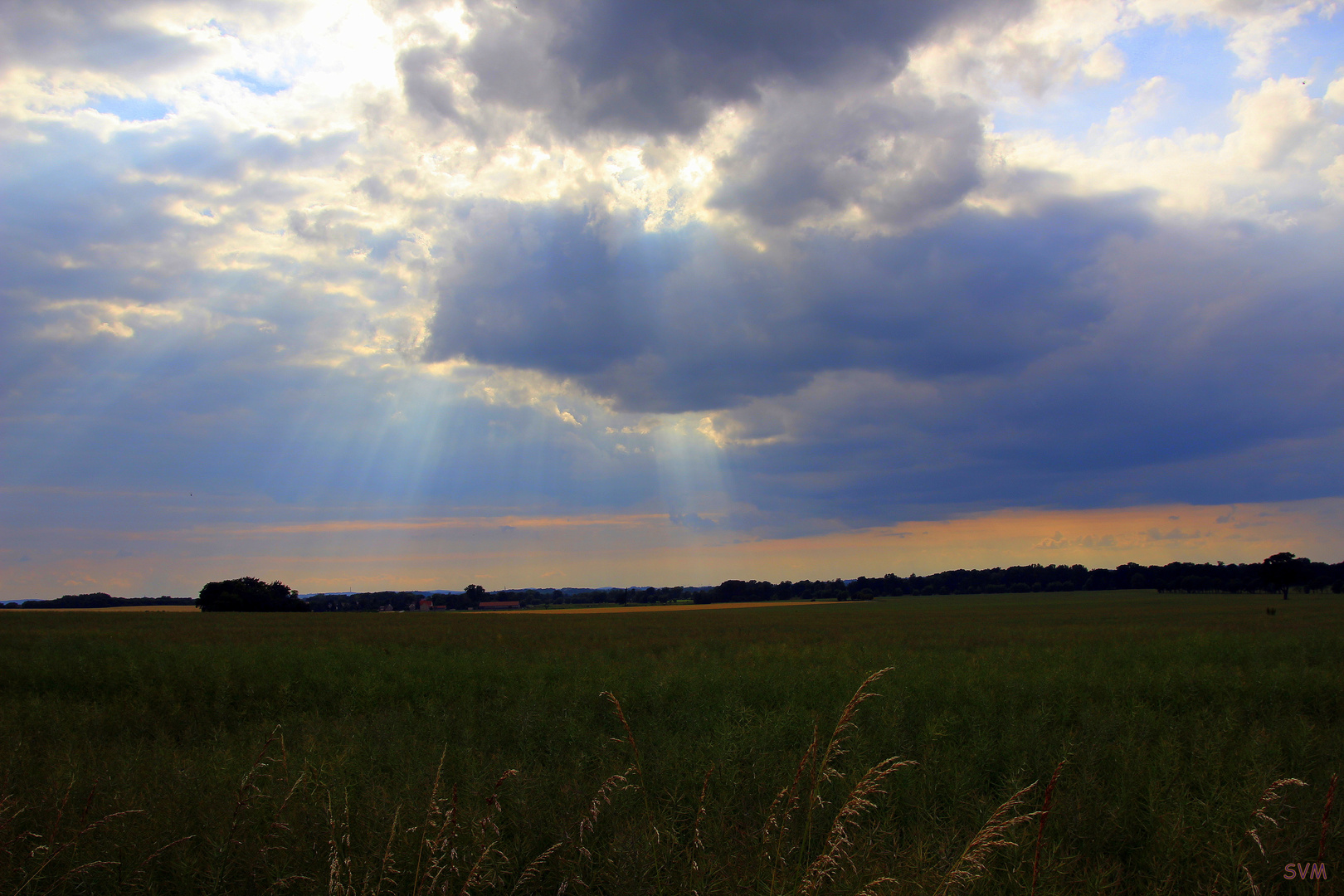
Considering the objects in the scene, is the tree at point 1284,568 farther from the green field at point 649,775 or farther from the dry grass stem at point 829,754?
the dry grass stem at point 829,754

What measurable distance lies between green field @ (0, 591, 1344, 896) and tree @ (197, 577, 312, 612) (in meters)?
104

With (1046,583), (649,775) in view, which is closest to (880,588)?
(1046,583)

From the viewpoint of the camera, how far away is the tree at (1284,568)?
336 feet

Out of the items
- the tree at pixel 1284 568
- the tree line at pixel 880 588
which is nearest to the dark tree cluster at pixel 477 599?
the tree line at pixel 880 588

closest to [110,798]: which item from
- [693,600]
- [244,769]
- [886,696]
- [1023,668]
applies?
[244,769]

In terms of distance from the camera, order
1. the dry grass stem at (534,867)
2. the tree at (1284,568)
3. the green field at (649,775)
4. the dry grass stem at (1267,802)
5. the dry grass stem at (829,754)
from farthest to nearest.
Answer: the tree at (1284,568), the green field at (649,775), the dry grass stem at (534,867), the dry grass stem at (829,754), the dry grass stem at (1267,802)

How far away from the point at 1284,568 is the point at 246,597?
159978 millimetres

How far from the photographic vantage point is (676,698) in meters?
13.9

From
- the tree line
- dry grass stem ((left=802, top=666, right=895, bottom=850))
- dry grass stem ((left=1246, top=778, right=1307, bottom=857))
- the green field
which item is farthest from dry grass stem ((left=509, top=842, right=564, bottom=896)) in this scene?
the tree line

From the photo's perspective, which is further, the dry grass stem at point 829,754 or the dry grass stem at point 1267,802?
the dry grass stem at point 829,754

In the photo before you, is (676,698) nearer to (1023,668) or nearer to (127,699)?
(1023,668)

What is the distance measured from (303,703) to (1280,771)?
17.5 metres

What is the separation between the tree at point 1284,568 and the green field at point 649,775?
110506 mm

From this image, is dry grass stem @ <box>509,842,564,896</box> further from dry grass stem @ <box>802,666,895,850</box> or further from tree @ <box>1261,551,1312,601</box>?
tree @ <box>1261,551,1312,601</box>
